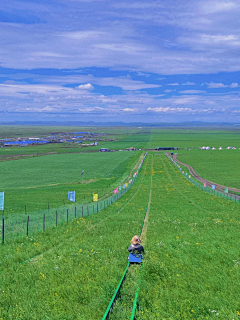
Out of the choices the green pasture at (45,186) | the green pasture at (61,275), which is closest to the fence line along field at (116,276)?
the green pasture at (61,275)

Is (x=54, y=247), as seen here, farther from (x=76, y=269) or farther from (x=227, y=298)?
(x=227, y=298)

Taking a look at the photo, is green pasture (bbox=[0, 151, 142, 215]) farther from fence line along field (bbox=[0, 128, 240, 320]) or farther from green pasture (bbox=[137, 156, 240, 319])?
green pasture (bbox=[137, 156, 240, 319])

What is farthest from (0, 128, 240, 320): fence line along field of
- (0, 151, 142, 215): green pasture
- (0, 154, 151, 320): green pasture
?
(0, 151, 142, 215): green pasture

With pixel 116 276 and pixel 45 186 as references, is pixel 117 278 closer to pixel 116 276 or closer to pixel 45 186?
pixel 116 276

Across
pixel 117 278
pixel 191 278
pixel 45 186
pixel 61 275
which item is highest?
pixel 191 278

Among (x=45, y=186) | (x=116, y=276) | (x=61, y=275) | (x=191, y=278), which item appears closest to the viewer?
(x=191, y=278)

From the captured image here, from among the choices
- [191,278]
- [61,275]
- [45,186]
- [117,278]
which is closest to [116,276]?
[117,278]

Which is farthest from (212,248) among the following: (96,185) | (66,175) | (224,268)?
(66,175)

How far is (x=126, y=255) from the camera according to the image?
14.4 meters

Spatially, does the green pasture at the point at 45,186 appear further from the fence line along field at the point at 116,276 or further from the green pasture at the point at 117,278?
the green pasture at the point at 117,278

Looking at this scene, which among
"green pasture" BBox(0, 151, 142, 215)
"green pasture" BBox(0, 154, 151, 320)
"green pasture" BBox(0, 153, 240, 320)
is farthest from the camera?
"green pasture" BBox(0, 151, 142, 215)

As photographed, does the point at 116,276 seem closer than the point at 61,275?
Yes

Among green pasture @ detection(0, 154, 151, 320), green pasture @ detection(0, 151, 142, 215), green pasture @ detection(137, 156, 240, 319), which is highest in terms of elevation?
green pasture @ detection(137, 156, 240, 319)

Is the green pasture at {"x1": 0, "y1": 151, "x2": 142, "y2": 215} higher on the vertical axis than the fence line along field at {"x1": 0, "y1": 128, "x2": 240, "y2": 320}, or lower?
lower
